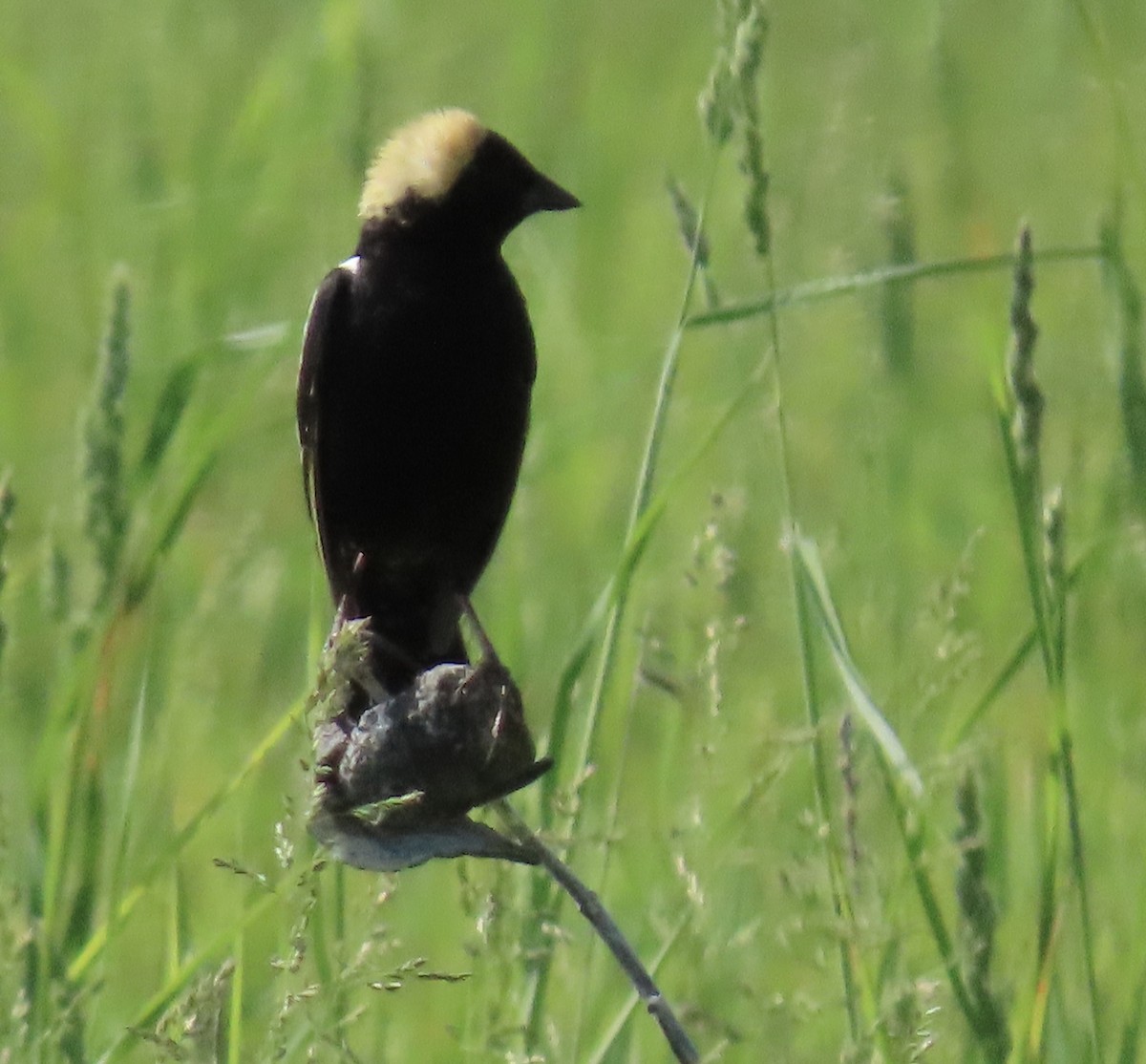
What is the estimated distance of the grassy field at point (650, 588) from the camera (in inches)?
76.6

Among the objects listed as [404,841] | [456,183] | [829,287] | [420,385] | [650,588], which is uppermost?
[456,183]

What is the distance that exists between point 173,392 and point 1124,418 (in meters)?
0.94

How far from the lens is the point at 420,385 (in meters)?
2.50

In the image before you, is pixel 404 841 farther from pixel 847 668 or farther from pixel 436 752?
pixel 847 668

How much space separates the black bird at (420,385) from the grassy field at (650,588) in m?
0.08

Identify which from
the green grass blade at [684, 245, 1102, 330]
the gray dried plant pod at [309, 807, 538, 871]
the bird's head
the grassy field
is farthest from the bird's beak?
the gray dried plant pod at [309, 807, 538, 871]

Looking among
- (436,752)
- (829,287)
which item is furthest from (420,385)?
(436,752)

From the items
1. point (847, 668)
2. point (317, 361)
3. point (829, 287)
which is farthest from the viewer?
point (317, 361)

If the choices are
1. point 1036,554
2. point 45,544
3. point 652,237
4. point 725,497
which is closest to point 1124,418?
point 1036,554

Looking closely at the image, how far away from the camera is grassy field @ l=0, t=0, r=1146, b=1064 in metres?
1.95

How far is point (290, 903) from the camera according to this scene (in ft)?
5.62

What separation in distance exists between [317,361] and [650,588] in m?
1.61

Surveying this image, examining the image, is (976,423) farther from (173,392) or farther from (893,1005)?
(893,1005)

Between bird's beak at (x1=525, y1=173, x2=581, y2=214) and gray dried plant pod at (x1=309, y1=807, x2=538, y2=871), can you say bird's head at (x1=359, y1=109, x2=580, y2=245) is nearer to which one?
bird's beak at (x1=525, y1=173, x2=581, y2=214)
